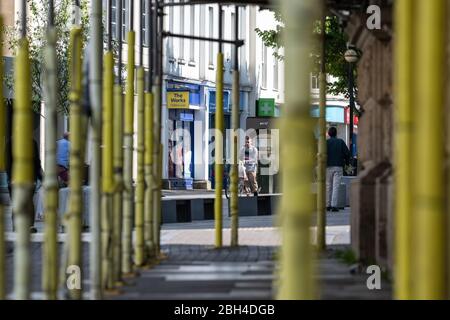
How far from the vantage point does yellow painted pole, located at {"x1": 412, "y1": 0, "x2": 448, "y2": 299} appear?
5008mm

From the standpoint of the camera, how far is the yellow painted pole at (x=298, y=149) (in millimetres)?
4902

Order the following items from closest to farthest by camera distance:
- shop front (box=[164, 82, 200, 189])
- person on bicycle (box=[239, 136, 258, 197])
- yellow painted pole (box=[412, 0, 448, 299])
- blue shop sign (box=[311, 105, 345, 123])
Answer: yellow painted pole (box=[412, 0, 448, 299]) < person on bicycle (box=[239, 136, 258, 197]) < shop front (box=[164, 82, 200, 189]) < blue shop sign (box=[311, 105, 345, 123])

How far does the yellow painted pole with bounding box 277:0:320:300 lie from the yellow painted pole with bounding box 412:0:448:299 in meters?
0.36

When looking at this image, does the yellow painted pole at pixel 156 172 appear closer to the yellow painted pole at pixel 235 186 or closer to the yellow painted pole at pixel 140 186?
the yellow painted pole at pixel 140 186

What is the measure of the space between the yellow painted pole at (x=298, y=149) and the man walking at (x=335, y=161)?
26.3 m

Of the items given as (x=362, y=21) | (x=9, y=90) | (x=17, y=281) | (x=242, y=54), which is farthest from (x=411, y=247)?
(x=242, y=54)

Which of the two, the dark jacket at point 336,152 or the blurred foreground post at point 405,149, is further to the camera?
the dark jacket at point 336,152

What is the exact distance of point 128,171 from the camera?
1393 centimetres

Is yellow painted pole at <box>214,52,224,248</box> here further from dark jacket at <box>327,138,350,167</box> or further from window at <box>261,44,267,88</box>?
window at <box>261,44,267,88</box>

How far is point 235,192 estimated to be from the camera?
1816 centimetres

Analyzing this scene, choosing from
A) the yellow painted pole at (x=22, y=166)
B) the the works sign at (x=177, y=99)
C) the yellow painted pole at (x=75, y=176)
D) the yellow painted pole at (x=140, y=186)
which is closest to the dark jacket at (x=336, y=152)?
the yellow painted pole at (x=140, y=186)

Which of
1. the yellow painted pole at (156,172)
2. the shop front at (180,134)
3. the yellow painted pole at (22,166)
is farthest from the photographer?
the shop front at (180,134)

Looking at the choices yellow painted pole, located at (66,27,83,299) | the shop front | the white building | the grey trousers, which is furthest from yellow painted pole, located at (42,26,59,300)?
the shop front
